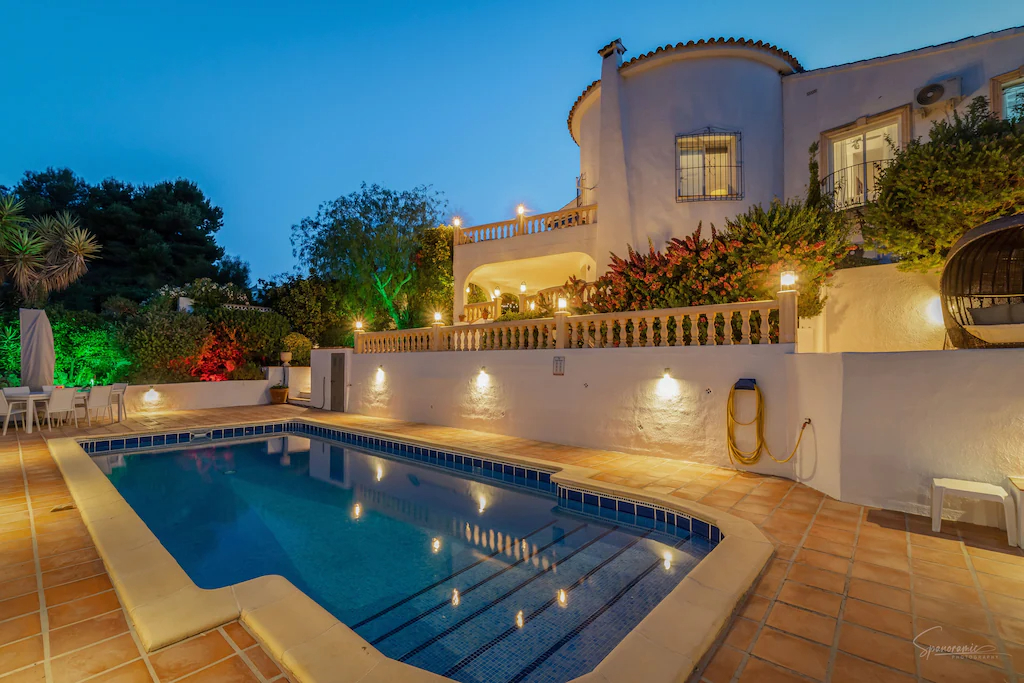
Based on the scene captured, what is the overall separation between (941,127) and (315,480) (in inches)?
433

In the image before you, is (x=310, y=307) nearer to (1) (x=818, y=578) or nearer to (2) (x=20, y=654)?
(2) (x=20, y=654)

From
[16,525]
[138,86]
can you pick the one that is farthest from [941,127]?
[138,86]

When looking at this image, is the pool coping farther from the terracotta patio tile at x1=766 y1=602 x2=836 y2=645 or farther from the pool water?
the pool water

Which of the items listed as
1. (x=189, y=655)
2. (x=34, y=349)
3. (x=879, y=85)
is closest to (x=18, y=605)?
(x=189, y=655)

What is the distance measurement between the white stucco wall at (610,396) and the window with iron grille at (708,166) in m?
6.11

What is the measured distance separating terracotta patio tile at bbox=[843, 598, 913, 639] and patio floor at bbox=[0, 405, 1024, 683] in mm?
11

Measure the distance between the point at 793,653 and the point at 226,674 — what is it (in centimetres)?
302

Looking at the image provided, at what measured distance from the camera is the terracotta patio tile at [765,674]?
238 cm

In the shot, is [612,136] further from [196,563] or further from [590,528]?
[196,563]

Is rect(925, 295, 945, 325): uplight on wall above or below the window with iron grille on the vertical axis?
below

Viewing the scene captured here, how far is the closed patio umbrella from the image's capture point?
11.0 metres

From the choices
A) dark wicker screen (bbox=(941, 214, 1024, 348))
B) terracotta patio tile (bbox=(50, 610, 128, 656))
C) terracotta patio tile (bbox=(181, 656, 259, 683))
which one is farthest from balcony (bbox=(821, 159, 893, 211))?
terracotta patio tile (bbox=(50, 610, 128, 656))

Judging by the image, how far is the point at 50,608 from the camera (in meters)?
3.01

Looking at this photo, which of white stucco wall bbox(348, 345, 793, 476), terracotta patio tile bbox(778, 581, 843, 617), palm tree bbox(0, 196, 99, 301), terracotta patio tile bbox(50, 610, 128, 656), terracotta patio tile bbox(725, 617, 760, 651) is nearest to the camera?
terracotta patio tile bbox(50, 610, 128, 656)
